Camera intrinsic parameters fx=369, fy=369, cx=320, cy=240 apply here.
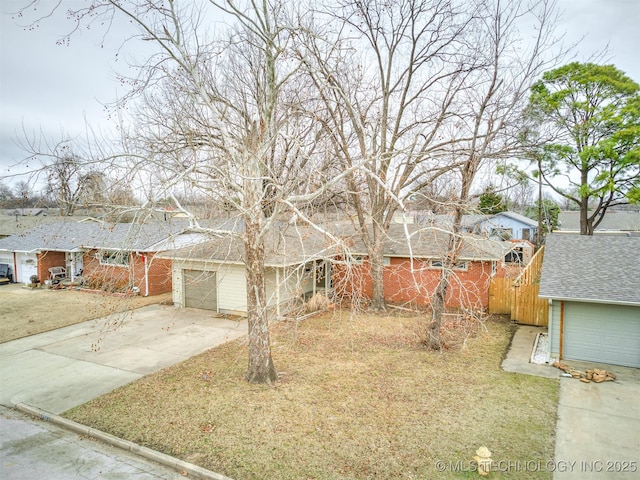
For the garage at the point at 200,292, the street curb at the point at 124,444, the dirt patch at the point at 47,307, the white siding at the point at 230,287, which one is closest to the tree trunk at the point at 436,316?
the street curb at the point at 124,444

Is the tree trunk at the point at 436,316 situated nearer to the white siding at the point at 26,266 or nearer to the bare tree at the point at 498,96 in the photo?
the bare tree at the point at 498,96

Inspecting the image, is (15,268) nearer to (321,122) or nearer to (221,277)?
(221,277)

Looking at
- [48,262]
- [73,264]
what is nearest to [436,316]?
[73,264]

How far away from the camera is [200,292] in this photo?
1595cm

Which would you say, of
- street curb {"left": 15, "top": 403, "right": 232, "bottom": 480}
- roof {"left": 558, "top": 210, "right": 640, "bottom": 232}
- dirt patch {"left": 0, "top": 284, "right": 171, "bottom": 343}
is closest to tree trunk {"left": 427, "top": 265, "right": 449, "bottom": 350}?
street curb {"left": 15, "top": 403, "right": 232, "bottom": 480}

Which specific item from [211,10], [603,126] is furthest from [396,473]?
[603,126]

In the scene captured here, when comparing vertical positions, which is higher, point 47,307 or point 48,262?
point 48,262

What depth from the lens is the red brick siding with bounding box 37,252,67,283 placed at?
68.6 feet

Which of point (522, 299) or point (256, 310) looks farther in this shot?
point (522, 299)

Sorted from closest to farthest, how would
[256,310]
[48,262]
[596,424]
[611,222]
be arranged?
[596,424]
[256,310]
[48,262]
[611,222]

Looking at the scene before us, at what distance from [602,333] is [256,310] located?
29.8 feet

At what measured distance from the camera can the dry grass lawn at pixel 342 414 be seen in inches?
224

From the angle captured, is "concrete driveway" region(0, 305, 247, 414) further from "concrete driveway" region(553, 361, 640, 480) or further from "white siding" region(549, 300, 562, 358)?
"white siding" region(549, 300, 562, 358)

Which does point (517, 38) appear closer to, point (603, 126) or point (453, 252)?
point (453, 252)
